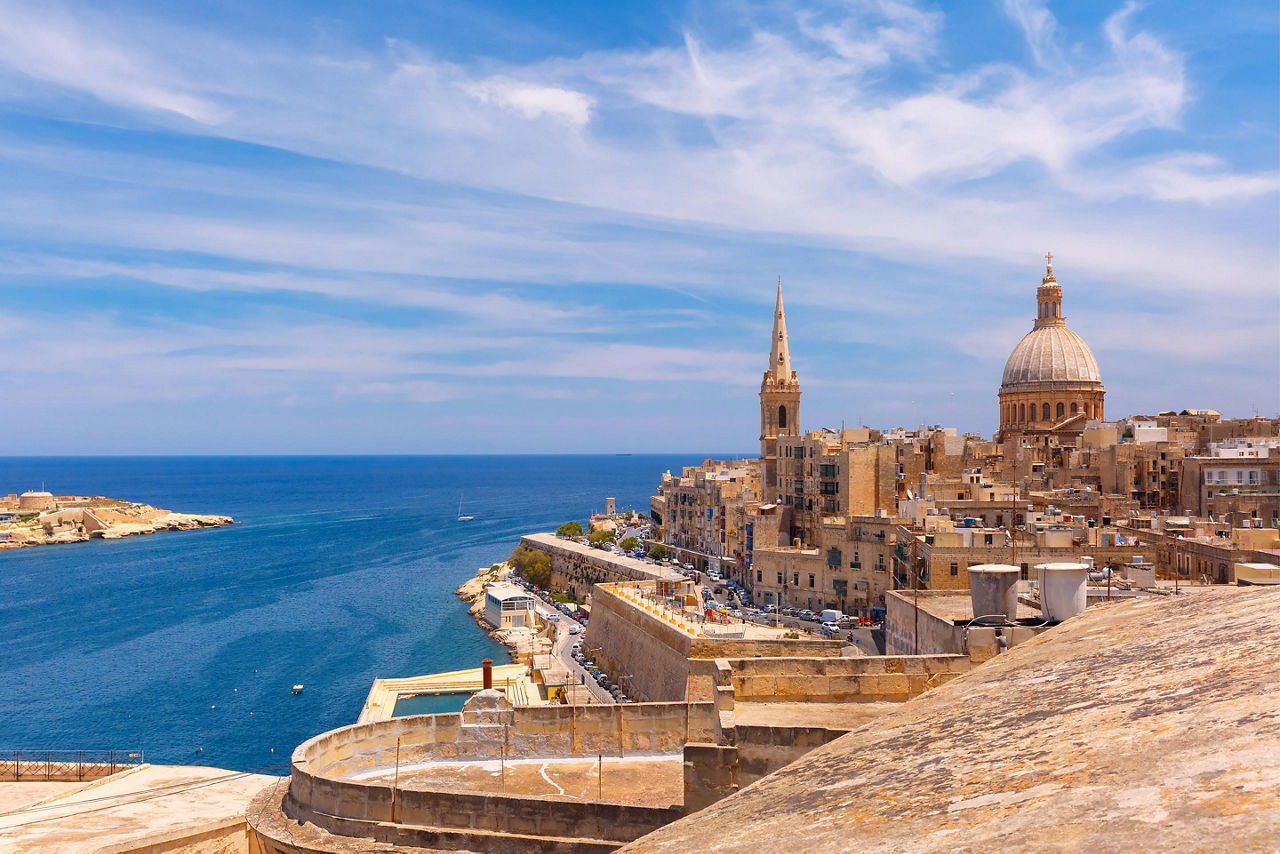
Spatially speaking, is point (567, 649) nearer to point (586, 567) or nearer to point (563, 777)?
point (586, 567)

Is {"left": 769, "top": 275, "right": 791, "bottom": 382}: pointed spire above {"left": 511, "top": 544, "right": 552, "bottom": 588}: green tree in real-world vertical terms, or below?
above

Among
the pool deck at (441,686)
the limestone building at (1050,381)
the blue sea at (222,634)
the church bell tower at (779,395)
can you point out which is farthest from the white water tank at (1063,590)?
the limestone building at (1050,381)

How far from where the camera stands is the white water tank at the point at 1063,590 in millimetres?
11258

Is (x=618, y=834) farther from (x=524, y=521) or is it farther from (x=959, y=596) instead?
(x=524, y=521)

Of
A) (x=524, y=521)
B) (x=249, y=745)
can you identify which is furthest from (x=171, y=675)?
(x=524, y=521)

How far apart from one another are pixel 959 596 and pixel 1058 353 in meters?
58.8

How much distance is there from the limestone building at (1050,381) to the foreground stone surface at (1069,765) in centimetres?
6942

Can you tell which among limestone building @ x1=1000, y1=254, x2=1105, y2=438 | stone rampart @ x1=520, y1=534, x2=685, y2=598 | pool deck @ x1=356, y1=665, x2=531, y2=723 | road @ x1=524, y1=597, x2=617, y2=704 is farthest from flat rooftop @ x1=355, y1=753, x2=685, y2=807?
limestone building @ x1=1000, y1=254, x2=1105, y2=438

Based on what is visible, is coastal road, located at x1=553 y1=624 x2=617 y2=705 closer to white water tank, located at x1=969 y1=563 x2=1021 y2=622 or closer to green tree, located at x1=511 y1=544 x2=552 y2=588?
green tree, located at x1=511 y1=544 x2=552 y2=588

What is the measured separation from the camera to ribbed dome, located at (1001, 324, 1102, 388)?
72188 millimetres

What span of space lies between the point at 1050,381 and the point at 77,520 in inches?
4404

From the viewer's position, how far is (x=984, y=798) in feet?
13.8

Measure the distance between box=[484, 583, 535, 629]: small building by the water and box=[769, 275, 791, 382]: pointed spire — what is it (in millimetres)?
23990

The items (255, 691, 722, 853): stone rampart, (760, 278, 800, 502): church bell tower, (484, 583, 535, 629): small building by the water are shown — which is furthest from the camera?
(760, 278, 800, 502): church bell tower
